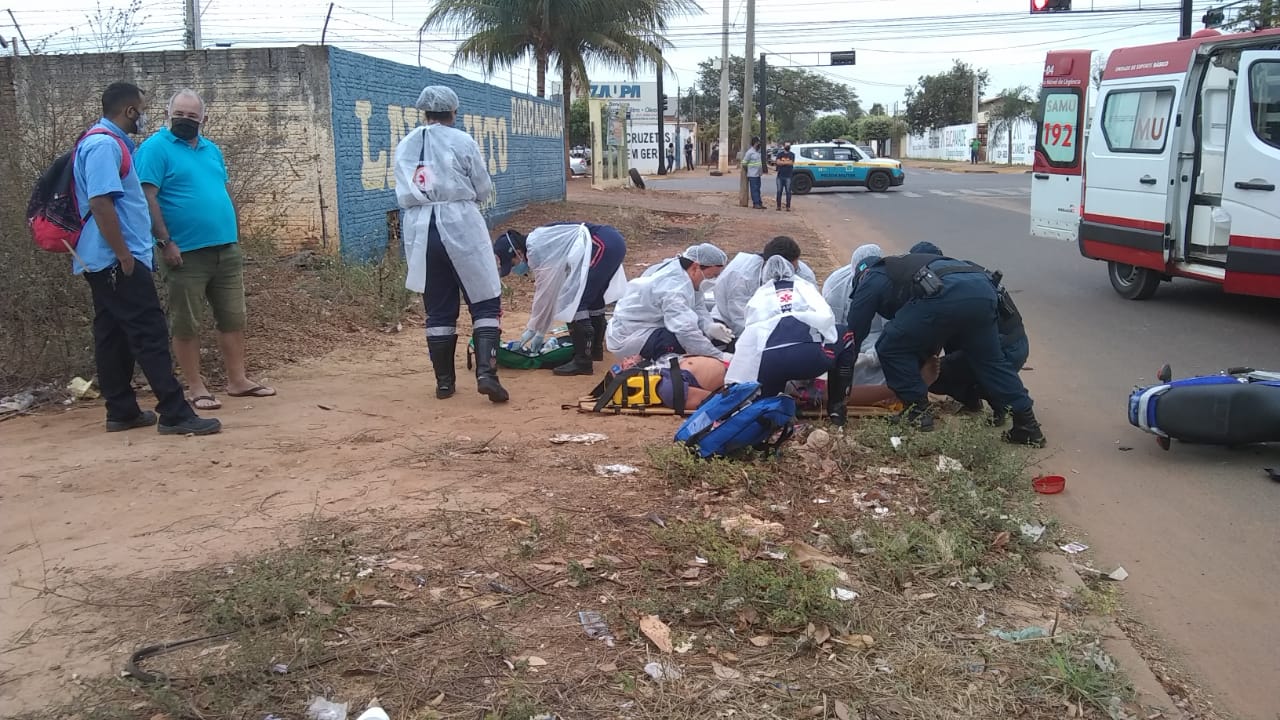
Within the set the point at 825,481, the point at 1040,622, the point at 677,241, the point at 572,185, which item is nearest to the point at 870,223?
the point at 677,241

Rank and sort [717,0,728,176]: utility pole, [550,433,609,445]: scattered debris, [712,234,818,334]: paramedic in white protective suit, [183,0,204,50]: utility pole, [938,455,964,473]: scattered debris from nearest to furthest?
1. [938,455,964,473]: scattered debris
2. [550,433,609,445]: scattered debris
3. [712,234,818,334]: paramedic in white protective suit
4. [183,0,204,50]: utility pole
5. [717,0,728,176]: utility pole

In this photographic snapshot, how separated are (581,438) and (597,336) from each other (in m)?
2.09

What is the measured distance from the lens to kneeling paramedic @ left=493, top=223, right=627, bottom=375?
683cm

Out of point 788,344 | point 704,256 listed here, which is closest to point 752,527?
point 788,344

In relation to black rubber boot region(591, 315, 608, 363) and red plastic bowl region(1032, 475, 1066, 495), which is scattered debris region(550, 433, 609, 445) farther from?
red plastic bowl region(1032, 475, 1066, 495)

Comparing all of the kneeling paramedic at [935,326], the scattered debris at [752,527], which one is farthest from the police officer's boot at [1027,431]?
the scattered debris at [752,527]

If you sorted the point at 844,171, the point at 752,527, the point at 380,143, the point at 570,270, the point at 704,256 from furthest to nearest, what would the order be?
1. the point at 844,171
2. the point at 380,143
3. the point at 570,270
4. the point at 704,256
5. the point at 752,527

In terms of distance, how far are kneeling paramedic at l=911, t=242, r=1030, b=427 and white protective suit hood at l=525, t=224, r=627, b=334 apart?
89.8 inches

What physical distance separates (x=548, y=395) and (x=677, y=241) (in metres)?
10.0

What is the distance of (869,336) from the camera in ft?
20.5

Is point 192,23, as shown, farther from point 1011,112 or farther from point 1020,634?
point 1011,112

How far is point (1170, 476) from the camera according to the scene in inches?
193

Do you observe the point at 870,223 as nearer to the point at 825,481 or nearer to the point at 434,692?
the point at 825,481

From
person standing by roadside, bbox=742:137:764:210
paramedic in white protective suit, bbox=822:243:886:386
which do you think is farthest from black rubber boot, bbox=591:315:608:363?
person standing by roadside, bbox=742:137:764:210
